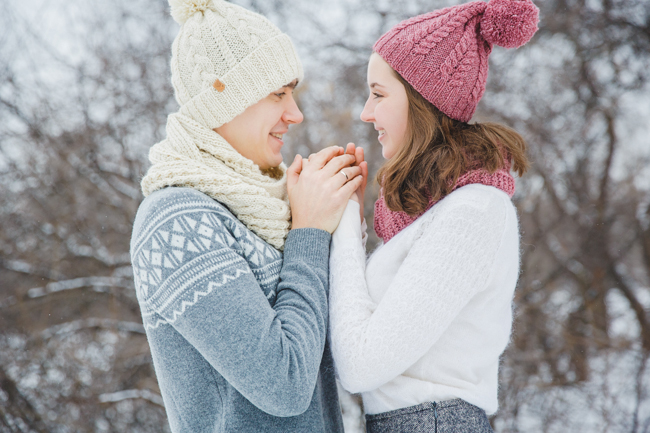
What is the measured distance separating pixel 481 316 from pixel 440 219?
11.5 inches

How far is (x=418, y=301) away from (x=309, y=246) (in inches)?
12.9

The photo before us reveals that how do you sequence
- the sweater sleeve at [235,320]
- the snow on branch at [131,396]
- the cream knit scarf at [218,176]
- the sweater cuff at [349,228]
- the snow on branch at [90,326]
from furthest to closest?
the snow on branch at [90,326] < the snow on branch at [131,396] < the sweater cuff at [349,228] < the cream knit scarf at [218,176] < the sweater sleeve at [235,320]

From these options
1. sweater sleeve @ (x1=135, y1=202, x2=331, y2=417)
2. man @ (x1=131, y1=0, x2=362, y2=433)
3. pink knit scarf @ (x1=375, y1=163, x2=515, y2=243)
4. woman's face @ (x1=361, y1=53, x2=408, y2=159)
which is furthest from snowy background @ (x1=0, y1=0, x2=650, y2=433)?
sweater sleeve @ (x1=135, y1=202, x2=331, y2=417)

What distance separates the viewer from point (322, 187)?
145 centimetres

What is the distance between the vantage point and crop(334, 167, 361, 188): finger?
58.4 inches

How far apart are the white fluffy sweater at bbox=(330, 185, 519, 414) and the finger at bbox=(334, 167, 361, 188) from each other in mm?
132

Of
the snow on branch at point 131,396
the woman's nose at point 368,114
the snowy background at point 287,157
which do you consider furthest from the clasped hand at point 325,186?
the snow on branch at point 131,396

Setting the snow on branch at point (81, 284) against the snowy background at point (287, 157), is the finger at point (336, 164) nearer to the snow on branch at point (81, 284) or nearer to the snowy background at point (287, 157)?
the snowy background at point (287, 157)

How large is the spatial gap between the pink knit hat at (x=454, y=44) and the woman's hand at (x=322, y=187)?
12.8 inches

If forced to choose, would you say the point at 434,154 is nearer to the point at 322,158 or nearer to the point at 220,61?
the point at 322,158

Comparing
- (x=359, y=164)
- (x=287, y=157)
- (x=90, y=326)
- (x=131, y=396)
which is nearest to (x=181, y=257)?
(x=359, y=164)

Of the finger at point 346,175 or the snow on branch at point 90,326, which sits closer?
the finger at point 346,175

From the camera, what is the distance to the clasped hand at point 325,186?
142 centimetres

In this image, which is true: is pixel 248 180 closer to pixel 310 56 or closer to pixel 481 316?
pixel 481 316
